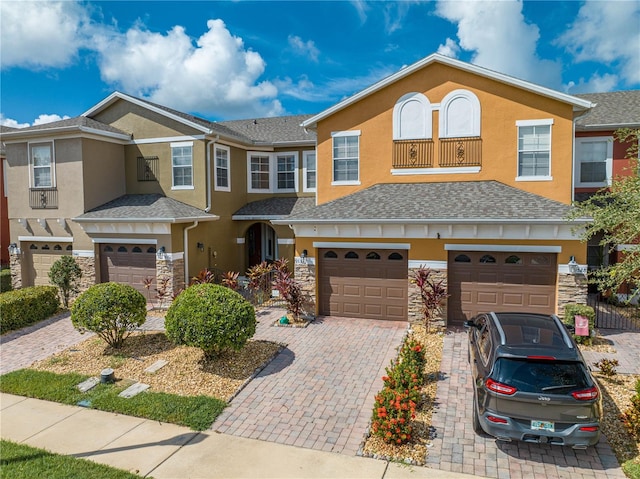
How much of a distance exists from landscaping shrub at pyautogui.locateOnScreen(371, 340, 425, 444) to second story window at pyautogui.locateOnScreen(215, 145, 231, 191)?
1218 cm

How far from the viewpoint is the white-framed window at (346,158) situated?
15.1 meters

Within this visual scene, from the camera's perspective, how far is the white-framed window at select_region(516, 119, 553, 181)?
13.2 meters

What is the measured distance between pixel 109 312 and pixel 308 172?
1120cm

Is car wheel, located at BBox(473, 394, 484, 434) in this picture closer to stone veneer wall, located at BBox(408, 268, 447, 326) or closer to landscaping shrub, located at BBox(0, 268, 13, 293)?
stone veneer wall, located at BBox(408, 268, 447, 326)

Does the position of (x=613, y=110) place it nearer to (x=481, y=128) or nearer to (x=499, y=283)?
(x=481, y=128)

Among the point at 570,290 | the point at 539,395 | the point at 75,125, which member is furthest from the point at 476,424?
the point at 75,125

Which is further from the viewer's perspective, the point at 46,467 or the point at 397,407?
the point at 397,407

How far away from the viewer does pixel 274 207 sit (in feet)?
62.1

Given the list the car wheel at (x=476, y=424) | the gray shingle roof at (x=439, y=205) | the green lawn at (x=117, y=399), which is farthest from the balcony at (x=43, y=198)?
the car wheel at (x=476, y=424)

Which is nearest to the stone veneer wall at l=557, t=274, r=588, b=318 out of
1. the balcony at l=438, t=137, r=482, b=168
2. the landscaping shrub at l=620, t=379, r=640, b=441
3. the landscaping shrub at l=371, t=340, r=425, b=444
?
the balcony at l=438, t=137, r=482, b=168

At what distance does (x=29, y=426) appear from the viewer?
7.55m

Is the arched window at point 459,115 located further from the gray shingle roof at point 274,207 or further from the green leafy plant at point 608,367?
the green leafy plant at point 608,367

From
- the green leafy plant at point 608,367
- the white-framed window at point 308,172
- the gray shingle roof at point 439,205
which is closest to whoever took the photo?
the green leafy plant at point 608,367

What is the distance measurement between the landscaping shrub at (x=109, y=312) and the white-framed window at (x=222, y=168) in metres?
7.46
